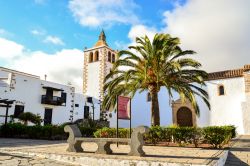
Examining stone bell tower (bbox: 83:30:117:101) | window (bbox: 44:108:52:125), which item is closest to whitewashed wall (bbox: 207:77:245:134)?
stone bell tower (bbox: 83:30:117:101)

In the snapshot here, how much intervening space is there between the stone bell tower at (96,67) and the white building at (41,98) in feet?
7.13

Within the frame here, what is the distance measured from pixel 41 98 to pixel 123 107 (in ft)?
62.0

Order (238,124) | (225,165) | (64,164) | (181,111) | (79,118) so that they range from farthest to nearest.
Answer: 1. (79,118)
2. (181,111)
3. (238,124)
4. (225,165)
5. (64,164)

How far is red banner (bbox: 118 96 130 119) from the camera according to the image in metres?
9.38

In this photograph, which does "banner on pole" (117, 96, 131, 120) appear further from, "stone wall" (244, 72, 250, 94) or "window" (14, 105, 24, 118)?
"window" (14, 105, 24, 118)

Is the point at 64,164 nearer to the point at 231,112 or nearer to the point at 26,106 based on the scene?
the point at 231,112

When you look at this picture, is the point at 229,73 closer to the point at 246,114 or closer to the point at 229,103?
the point at 229,103

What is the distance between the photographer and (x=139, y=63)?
1309cm

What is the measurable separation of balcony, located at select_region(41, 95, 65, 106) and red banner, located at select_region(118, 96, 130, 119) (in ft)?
60.7

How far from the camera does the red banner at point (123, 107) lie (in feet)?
30.8

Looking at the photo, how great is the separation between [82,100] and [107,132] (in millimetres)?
19147

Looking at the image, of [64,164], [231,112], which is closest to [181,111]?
[231,112]

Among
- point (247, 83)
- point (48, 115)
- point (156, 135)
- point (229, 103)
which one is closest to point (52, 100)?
point (48, 115)

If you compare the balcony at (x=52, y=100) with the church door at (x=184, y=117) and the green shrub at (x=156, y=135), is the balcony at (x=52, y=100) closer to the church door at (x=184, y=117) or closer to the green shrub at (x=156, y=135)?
the church door at (x=184, y=117)
